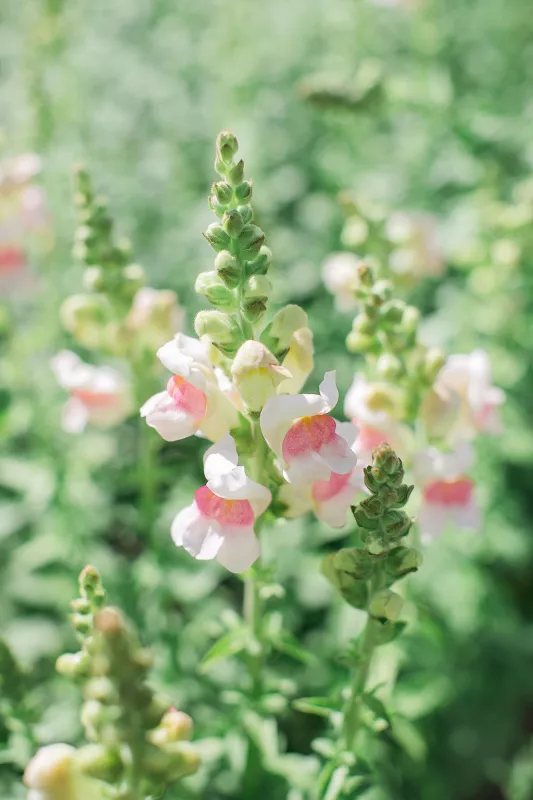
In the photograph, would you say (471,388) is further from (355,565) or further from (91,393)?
(91,393)

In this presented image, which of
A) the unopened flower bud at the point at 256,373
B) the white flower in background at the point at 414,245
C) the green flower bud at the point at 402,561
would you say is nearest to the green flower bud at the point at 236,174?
the unopened flower bud at the point at 256,373

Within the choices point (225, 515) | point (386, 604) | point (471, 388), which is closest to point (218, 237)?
point (225, 515)

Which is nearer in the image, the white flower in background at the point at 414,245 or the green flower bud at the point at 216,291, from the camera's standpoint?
the green flower bud at the point at 216,291

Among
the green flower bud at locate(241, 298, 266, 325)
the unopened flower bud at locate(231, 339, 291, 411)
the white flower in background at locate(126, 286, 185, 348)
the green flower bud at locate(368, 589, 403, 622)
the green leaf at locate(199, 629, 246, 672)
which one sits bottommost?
the green leaf at locate(199, 629, 246, 672)

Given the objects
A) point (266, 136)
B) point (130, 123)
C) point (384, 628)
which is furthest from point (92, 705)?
point (130, 123)

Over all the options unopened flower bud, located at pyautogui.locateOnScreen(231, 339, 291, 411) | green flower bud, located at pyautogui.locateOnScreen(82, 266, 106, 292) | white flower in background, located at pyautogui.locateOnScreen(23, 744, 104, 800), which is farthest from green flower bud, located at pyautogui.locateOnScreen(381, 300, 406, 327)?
white flower in background, located at pyautogui.locateOnScreen(23, 744, 104, 800)

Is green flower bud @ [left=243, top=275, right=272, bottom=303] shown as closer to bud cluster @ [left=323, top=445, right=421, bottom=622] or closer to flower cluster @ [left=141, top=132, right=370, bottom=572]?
flower cluster @ [left=141, top=132, right=370, bottom=572]

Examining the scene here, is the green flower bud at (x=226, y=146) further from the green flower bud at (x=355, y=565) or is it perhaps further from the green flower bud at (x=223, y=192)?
the green flower bud at (x=355, y=565)
